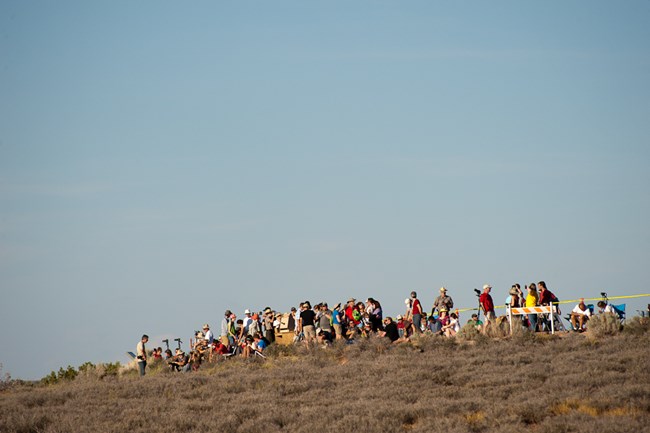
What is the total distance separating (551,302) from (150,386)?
11.8 m

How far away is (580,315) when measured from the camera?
1106 inches

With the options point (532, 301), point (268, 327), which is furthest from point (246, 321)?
point (532, 301)

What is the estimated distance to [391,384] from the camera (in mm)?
22562

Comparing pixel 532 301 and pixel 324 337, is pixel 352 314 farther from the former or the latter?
pixel 532 301

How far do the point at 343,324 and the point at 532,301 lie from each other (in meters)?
6.64

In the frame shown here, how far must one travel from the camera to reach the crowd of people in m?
27.9

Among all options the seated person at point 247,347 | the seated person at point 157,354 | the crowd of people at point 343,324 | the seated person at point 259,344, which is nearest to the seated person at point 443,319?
Answer: the crowd of people at point 343,324

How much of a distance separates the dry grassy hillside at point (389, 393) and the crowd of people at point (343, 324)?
38.5 inches

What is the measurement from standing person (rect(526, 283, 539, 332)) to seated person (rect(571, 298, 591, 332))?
4.88 ft

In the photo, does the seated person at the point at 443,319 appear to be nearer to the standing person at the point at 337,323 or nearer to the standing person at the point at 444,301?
the standing person at the point at 444,301

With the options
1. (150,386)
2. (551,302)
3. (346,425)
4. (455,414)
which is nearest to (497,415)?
(455,414)

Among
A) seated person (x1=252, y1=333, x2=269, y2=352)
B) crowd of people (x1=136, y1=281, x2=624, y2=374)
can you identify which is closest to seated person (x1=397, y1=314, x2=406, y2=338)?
crowd of people (x1=136, y1=281, x2=624, y2=374)

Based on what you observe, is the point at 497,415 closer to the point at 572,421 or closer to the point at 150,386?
the point at 572,421

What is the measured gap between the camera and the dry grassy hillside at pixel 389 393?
1789 cm
